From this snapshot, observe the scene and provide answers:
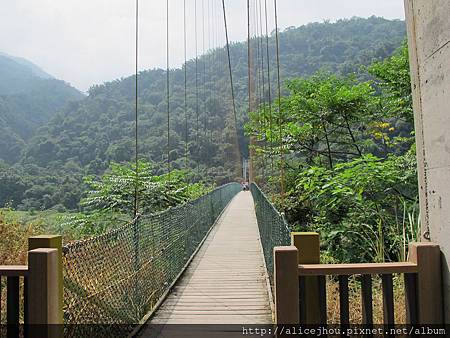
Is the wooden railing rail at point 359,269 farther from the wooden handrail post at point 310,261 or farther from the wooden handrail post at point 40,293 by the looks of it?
the wooden handrail post at point 40,293

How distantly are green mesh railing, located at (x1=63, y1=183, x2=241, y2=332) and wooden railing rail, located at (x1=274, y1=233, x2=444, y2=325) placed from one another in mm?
855

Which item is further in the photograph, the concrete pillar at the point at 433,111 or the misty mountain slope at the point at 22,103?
the misty mountain slope at the point at 22,103

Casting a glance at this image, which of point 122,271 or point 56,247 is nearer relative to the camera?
point 56,247

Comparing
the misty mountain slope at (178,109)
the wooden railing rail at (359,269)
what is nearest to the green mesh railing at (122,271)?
the wooden railing rail at (359,269)

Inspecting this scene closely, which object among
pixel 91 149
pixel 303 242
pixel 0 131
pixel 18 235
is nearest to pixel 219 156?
pixel 91 149

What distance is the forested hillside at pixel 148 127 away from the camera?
37.6 feet

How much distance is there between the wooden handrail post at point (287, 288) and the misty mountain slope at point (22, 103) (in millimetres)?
16058

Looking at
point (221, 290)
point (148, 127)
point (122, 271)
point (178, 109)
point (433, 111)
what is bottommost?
point (221, 290)

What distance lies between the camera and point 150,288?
2.86m

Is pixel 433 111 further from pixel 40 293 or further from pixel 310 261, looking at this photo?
pixel 40 293

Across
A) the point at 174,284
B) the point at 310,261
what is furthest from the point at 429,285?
the point at 174,284

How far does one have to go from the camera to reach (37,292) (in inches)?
52.8

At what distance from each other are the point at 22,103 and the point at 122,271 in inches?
837

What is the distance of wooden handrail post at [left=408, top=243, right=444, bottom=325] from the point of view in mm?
1268
